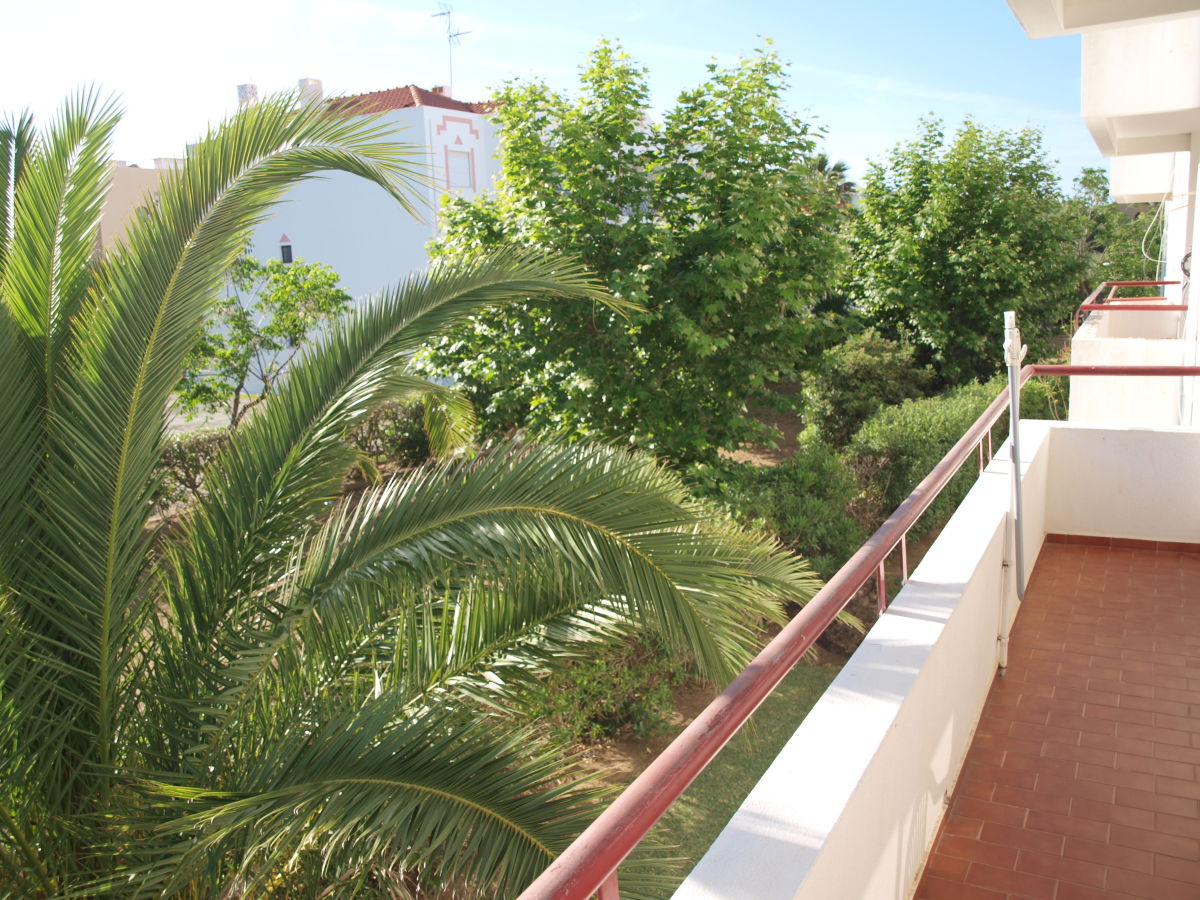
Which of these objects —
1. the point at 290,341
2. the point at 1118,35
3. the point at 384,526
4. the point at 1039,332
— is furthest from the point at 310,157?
the point at 1039,332

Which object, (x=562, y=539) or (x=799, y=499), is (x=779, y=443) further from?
(x=562, y=539)

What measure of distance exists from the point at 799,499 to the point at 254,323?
8588 mm

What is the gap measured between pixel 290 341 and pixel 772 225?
25.9 ft

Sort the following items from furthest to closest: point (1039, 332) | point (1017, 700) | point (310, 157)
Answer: point (1039, 332) → point (310, 157) → point (1017, 700)

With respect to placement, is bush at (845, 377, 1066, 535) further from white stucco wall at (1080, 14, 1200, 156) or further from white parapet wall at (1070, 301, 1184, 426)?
white stucco wall at (1080, 14, 1200, 156)

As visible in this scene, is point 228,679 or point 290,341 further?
point 290,341

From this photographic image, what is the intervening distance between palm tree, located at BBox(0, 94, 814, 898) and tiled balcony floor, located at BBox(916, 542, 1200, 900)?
1.07 metres

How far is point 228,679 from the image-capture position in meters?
3.44

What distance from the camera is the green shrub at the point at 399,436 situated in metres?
14.4

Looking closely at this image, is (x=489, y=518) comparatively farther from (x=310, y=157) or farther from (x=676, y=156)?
(x=676, y=156)

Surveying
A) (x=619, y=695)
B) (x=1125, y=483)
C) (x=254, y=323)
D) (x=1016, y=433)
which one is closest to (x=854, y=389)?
(x=254, y=323)

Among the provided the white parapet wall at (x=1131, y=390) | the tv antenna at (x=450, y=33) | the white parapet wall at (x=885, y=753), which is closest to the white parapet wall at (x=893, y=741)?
the white parapet wall at (x=885, y=753)

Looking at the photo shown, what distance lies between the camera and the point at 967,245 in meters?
18.2

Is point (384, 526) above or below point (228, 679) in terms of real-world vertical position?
above
